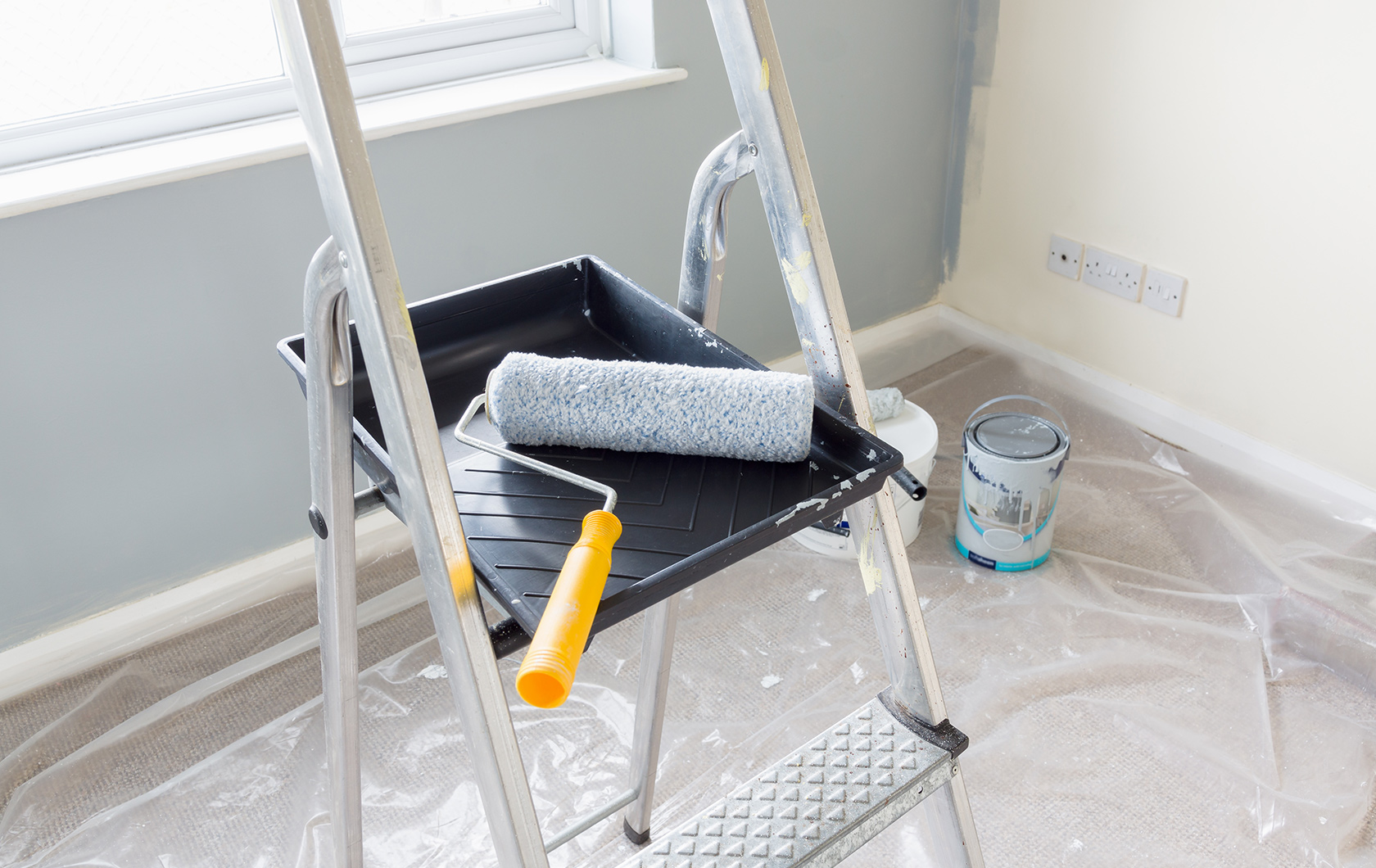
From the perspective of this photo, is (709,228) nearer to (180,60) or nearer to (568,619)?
(568,619)

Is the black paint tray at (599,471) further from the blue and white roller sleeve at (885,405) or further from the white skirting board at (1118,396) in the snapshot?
the white skirting board at (1118,396)

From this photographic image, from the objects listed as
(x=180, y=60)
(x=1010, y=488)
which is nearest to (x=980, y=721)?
(x=1010, y=488)

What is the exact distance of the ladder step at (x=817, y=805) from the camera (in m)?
0.73

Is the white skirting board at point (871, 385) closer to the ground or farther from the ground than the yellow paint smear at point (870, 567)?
closer to the ground

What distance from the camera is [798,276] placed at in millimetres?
721

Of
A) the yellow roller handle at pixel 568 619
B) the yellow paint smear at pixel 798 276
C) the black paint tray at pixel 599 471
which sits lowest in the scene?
the black paint tray at pixel 599 471

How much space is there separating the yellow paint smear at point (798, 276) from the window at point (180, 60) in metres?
1.17

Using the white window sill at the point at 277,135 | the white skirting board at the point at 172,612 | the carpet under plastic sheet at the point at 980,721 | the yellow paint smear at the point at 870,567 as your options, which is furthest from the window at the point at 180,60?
the yellow paint smear at the point at 870,567

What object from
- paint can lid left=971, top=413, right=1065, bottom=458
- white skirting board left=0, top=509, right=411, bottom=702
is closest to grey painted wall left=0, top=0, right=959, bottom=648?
white skirting board left=0, top=509, right=411, bottom=702

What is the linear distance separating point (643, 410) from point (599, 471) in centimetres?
6

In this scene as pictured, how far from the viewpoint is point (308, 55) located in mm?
450

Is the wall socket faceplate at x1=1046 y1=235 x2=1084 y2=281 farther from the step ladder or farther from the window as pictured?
the step ladder

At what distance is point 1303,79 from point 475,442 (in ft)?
5.44

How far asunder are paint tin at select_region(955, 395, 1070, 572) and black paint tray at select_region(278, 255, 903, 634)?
973mm
